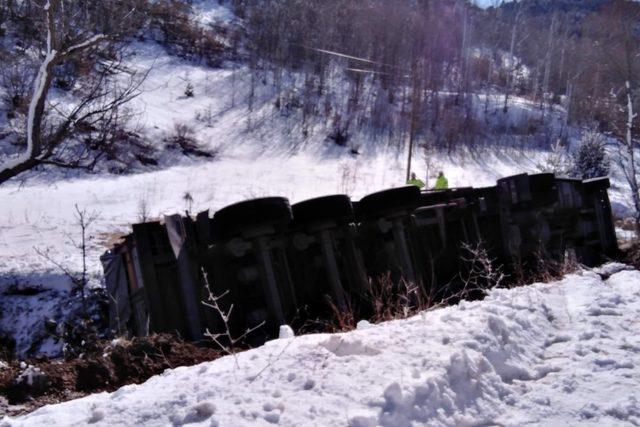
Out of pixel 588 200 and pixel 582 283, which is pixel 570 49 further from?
pixel 582 283

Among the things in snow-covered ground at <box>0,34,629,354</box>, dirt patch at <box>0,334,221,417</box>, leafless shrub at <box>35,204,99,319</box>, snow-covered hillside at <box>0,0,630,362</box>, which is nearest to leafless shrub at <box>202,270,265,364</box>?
dirt patch at <box>0,334,221,417</box>

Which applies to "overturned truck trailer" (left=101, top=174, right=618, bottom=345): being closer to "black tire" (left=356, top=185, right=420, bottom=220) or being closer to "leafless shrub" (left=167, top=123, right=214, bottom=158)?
"black tire" (left=356, top=185, right=420, bottom=220)

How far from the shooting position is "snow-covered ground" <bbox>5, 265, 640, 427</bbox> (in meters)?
2.78

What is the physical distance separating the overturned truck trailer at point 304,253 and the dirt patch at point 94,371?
0.60 metres

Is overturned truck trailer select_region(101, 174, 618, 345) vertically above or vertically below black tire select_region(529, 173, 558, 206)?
below

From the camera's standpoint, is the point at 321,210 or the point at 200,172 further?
the point at 200,172

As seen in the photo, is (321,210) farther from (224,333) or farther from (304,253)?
(224,333)

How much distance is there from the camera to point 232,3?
1813 inches

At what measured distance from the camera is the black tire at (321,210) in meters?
6.54

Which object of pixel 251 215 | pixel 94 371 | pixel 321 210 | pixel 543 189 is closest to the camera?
pixel 94 371

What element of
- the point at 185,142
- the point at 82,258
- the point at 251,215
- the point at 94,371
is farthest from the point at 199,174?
the point at 94,371

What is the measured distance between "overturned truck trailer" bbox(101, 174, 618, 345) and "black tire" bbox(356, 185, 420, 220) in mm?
14

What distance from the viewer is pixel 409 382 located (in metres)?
3.03

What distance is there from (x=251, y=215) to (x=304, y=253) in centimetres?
124
